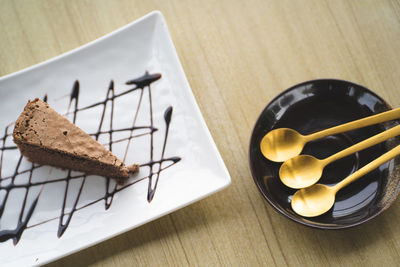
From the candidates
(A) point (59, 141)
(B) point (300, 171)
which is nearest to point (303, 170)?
(B) point (300, 171)

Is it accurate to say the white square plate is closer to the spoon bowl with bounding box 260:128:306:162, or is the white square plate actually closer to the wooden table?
the wooden table

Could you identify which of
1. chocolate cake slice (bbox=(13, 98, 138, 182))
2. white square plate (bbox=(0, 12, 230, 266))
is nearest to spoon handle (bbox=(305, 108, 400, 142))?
white square plate (bbox=(0, 12, 230, 266))

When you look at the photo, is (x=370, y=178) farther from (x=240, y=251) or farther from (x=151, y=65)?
(x=151, y=65)

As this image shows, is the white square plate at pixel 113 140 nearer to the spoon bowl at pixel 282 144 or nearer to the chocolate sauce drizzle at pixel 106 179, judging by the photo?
the chocolate sauce drizzle at pixel 106 179

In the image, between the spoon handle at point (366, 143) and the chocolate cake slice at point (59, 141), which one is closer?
the spoon handle at point (366, 143)

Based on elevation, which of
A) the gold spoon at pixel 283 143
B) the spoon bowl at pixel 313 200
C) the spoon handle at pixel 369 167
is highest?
the gold spoon at pixel 283 143

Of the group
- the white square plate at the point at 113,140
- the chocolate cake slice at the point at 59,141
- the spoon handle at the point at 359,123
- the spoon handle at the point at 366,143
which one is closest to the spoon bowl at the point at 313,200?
the spoon handle at the point at 366,143

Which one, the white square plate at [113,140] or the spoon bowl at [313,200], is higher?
the white square plate at [113,140]
